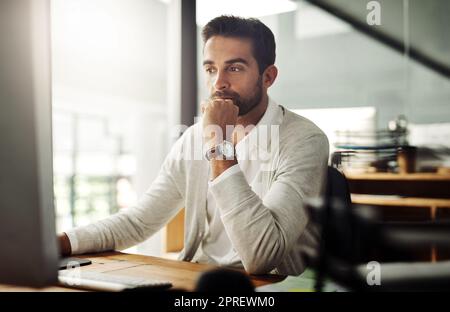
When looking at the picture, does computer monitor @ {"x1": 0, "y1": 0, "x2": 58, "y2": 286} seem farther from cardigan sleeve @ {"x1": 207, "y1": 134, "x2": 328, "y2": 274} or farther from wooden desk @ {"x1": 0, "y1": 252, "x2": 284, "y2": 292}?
cardigan sleeve @ {"x1": 207, "y1": 134, "x2": 328, "y2": 274}

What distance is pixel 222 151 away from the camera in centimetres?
107

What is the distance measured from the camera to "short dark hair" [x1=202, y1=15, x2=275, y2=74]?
52.1 inches

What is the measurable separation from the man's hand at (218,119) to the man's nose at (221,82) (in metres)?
0.12

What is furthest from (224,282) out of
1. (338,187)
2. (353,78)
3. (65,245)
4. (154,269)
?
(353,78)

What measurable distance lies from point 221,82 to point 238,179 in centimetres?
43

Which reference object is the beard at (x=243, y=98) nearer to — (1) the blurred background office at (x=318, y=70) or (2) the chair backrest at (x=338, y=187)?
(1) the blurred background office at (x=318, y=70)

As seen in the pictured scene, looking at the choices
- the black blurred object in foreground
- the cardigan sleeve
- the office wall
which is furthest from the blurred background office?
the black blurred object in foreground

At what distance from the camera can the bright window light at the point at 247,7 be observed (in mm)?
1291

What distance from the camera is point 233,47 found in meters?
1.33

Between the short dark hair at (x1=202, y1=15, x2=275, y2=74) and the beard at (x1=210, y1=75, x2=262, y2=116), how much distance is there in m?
0.06

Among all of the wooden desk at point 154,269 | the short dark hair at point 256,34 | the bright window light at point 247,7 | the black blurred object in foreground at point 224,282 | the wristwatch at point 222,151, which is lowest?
the wooden desk at point 154,269

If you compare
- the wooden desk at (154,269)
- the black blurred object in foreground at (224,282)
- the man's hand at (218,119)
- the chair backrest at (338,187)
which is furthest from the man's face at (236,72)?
the black blurred object in foreground at (224,282)

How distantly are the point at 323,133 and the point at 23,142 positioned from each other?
76cm
